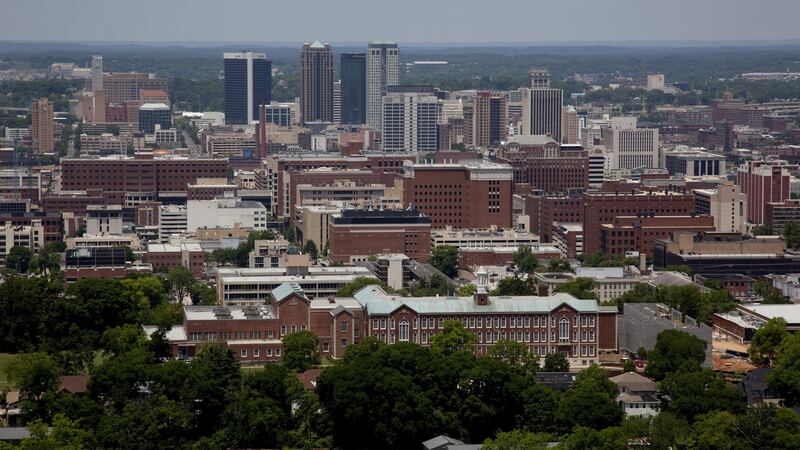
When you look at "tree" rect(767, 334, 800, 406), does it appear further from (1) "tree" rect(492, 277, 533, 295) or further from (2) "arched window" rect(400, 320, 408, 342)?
(1) "tree" rect(492, 277, 533, 295)

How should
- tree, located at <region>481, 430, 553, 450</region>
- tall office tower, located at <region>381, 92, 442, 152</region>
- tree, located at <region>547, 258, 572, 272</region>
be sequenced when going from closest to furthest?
tree, located at <region>481, 430, 553, 450</region>
tree, located at <region>547, 258, 572, 272</region>
tall office tower, located at <region>381, 92, 442, 152</region>

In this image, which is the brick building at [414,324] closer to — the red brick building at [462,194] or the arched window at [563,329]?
the arched window at [563,329]

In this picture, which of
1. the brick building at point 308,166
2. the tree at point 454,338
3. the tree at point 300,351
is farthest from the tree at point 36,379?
the brick building at point 308,166

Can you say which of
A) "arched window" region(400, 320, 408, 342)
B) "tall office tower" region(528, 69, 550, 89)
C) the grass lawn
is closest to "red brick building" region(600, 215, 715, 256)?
"arched window" region(400, 320, 408, 342)

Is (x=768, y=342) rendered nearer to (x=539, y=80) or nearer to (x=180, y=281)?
(x=180, y=281)

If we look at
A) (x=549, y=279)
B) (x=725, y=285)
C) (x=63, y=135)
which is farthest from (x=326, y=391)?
(x=63, y=135)

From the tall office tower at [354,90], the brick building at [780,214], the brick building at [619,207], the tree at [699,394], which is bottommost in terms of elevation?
the tree at [699,394]
